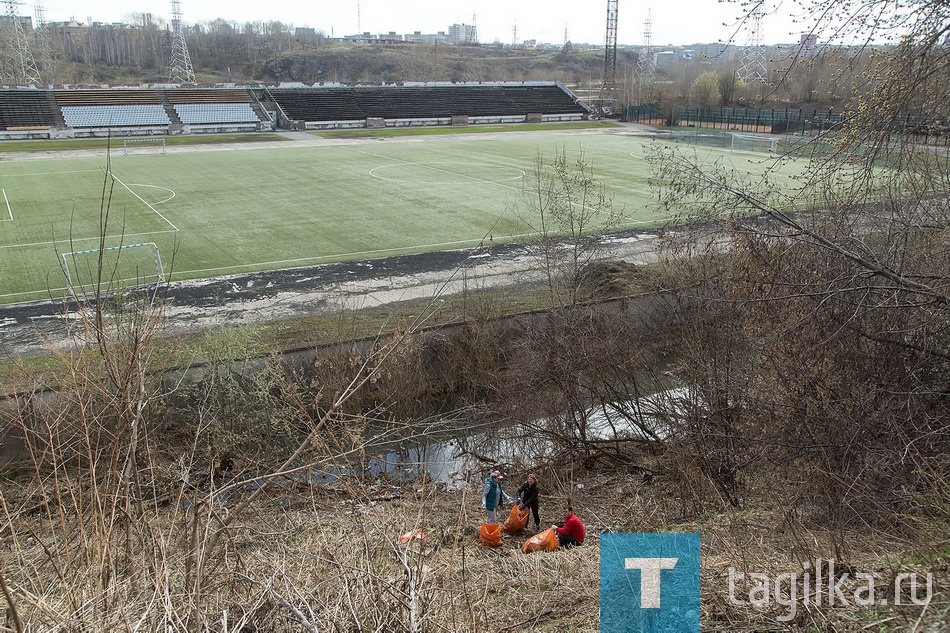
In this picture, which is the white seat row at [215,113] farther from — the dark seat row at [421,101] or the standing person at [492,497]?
the standing person at [492,497]

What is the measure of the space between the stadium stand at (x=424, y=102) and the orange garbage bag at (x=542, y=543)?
61.8 m

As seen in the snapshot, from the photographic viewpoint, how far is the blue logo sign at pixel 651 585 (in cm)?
580

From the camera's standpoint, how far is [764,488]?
381 inches

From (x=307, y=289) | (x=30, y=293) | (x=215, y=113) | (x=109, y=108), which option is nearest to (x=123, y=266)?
(x=30, y=293)

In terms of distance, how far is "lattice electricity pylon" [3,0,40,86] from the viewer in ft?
235

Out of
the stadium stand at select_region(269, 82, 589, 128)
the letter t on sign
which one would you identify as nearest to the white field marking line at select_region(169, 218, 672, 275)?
the letter t on sign

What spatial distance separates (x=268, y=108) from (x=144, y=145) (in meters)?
18.9

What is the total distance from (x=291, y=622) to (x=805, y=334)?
6.62m

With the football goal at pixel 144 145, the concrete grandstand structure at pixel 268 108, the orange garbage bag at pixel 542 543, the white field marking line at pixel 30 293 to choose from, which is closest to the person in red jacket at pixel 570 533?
the orange garbage bag at pixel 542 543

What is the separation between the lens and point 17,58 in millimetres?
79188

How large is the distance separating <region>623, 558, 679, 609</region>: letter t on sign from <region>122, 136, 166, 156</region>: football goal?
4730 cm

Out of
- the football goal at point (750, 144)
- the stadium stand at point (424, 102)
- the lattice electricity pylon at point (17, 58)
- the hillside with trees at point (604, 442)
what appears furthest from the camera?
the lattice electricity pylon at point (17, 58)

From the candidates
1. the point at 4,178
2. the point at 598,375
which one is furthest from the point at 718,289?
the point at 4,178

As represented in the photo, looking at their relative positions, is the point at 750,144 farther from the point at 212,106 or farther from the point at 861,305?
the point at 212,106
